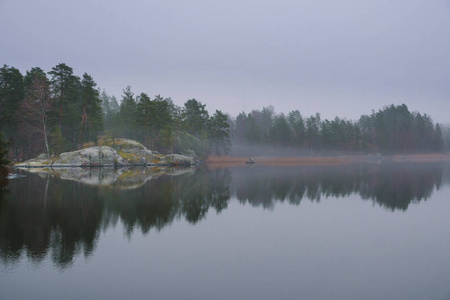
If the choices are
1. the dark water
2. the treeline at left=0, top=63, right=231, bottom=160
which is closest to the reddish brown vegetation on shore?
the treeline at left=0, top=63, right=231, bottom=160

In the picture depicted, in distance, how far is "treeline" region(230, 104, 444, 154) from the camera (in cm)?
13175

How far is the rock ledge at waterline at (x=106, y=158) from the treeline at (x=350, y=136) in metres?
62.0

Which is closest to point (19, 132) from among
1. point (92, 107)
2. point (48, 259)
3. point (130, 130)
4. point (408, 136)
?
point (92, 107)

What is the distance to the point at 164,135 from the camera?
290 ft

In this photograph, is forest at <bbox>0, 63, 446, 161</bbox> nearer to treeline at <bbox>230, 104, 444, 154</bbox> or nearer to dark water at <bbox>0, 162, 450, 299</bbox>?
treeline at <bbox>230, 104, 444, 154</bbox>

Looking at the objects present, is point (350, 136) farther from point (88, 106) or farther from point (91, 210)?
point (91, 210)

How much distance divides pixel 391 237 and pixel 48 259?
528 inches

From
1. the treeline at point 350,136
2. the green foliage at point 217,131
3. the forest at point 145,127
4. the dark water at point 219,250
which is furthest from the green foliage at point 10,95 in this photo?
the treeline at point 350,136

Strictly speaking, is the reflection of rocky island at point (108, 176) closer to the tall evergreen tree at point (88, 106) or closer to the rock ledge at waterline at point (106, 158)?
the rock ledge at waterline at point (106, 158)

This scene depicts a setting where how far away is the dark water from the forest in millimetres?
28605

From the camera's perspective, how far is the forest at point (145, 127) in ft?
217

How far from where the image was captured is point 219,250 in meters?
12.2

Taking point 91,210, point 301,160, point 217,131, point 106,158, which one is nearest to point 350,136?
point 301,160

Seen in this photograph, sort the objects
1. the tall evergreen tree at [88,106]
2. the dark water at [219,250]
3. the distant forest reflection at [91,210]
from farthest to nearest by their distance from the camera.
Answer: the tall evergreen tree at [88,106] < the distant forest reflection at [91,210] < the dark water at [219,250]
